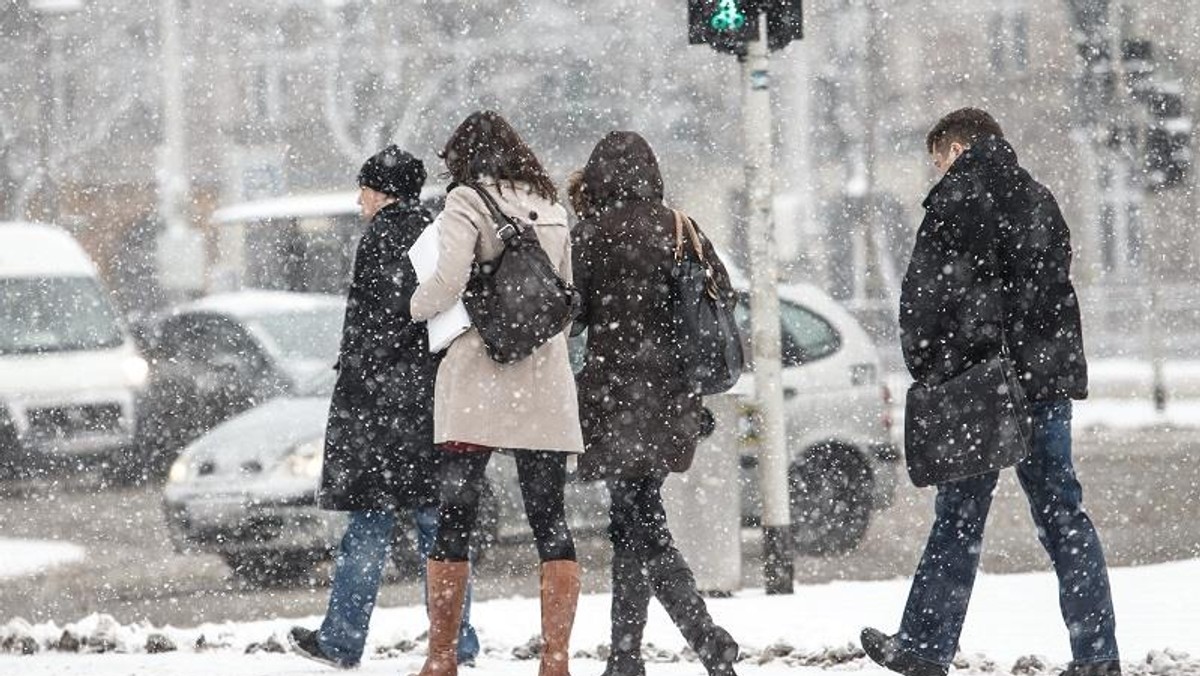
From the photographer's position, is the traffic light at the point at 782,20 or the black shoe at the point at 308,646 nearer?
the black shoe at the point at 308,646

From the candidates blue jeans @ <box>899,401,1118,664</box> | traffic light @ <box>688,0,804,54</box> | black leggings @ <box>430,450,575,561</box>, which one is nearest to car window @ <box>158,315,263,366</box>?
traffic light @ <box>688,0,804,54</box>

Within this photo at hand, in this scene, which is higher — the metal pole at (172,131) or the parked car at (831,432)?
the metal pole at (172,131)

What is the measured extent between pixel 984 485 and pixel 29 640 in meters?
3.81

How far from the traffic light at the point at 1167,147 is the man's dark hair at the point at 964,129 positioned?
15.1m

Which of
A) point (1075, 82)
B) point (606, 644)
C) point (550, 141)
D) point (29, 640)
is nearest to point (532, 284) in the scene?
point (606, 644)

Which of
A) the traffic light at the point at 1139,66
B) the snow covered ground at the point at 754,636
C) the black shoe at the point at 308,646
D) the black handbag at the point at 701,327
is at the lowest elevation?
the snow covered ground at the point at 754,636

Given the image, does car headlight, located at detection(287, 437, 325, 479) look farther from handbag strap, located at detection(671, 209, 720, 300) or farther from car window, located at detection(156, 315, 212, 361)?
car window, located at detection(156, 315, 212, 361)

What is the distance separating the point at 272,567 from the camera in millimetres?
11961

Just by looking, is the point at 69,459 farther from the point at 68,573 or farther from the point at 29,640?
the point at 29,640

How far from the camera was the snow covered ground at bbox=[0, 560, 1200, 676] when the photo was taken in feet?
25.5

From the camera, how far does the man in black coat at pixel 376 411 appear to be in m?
7.45

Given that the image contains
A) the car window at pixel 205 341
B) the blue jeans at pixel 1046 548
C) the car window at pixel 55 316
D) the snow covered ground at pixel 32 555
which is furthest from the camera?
the car window at pixel 55 316

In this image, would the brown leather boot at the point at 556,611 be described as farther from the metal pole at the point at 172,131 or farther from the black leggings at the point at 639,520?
the metal pole at the point at 172,131

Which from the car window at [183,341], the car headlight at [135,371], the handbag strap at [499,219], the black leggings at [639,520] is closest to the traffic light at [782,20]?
the handbag strap at [499,219]
